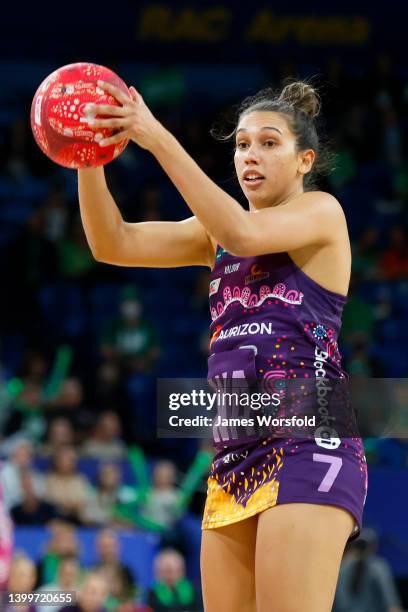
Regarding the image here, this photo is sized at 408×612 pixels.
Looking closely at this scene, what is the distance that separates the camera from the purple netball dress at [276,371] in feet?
9.50

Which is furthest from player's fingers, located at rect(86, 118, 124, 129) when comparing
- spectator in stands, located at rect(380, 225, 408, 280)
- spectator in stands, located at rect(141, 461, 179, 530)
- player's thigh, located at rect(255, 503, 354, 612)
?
spectator in stands, located at rect(380, 225, 408, 280)

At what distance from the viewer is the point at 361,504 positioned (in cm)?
299

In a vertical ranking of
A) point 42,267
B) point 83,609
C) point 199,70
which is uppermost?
point 199,70

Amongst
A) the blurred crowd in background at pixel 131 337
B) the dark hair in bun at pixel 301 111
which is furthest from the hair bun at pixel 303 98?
the blurred crowd in background at pixel 131 337

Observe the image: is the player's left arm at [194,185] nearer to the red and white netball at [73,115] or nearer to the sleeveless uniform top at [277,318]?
the red and white netball at [73,115]

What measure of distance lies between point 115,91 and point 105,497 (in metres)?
5.28

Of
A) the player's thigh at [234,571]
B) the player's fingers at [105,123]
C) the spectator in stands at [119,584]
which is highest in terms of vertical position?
the player's fingers at [105,123]

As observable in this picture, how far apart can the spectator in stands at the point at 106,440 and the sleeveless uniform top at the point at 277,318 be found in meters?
5.35

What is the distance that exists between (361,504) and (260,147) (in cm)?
112

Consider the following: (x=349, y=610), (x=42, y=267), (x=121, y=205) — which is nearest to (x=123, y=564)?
(x=349, y=610)

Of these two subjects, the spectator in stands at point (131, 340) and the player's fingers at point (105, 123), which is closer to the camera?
the player's fingers at point (105, 123)

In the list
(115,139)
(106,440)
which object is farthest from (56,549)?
(115,139)

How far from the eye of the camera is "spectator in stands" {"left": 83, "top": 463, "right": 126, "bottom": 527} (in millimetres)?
7621

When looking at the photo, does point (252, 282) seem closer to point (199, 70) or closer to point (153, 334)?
point (153, 334)
